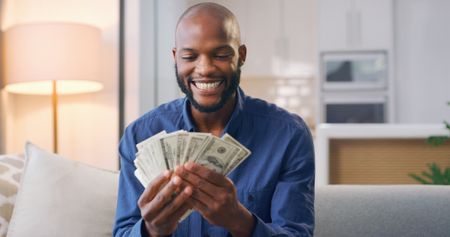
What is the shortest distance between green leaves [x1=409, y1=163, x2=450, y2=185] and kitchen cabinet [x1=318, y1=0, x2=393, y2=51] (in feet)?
12.3

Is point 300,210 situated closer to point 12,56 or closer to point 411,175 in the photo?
point 411,175

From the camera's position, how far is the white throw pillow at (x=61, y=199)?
5.39ft

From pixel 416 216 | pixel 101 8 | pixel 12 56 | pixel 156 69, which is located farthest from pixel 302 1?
pixel 416 216

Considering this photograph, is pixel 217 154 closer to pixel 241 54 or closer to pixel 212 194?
pixel 212 194

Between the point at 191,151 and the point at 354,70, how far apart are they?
15.5 ft

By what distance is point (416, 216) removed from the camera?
169 centimetres

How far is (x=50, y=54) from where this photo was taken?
2457mm

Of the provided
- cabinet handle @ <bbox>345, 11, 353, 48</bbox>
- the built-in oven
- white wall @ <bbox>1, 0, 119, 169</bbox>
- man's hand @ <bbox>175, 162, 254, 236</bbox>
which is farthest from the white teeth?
cabinet handle @ <bbox>345, 11, 353, 48</bbox>

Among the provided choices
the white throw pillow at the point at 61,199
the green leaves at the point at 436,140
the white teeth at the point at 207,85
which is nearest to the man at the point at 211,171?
the white teeth at the point at 207,85

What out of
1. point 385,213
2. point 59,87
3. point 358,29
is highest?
point 358,29

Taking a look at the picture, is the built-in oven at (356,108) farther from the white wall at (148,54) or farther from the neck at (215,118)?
the neck at (215,118)

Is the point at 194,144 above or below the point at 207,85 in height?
below

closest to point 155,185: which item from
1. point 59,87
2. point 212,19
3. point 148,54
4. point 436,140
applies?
point 212,19

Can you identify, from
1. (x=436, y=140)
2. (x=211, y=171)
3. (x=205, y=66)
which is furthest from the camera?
(x=436, y=140)
